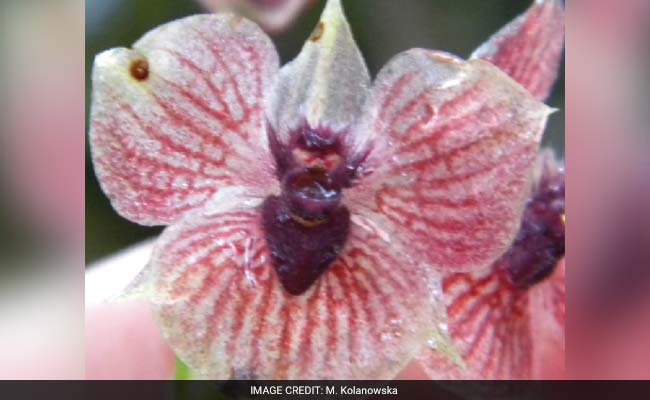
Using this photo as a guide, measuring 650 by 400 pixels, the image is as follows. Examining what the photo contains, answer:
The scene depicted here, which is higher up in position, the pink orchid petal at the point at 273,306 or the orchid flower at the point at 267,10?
the orchid flower at the point at 267,10

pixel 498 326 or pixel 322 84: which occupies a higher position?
pixel 322 84

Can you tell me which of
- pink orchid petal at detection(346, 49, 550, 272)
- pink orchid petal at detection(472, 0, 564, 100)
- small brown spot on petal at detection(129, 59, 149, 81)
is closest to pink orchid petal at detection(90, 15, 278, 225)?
small brown spot on petal at detection(129, 59, 149, 81)

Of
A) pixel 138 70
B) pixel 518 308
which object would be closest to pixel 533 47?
pixel 518 308

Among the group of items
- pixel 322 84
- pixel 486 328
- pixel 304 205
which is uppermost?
pixel 322 84

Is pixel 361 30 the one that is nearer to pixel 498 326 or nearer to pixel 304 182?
pixel 304 182

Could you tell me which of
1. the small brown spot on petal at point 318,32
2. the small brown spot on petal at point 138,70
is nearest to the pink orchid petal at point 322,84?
the small brown spot on petal at point 318,32

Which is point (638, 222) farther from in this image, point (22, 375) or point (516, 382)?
point (22, 375)

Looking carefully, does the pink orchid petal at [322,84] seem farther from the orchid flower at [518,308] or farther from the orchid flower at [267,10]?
the orchid flower at [518,308]
